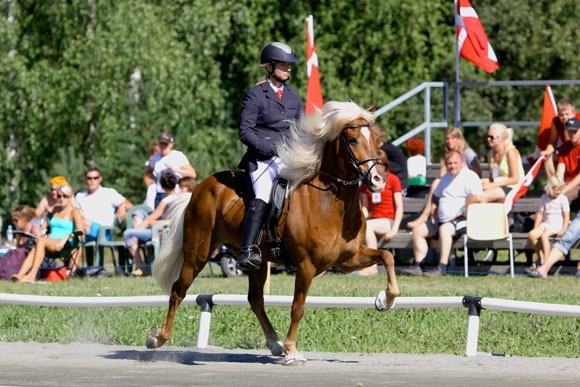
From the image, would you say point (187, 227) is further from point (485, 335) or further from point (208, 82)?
point (208, 82)

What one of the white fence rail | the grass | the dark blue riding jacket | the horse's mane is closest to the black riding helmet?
the dark blue riding jacket

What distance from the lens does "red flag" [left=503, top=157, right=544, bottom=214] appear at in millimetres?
18641

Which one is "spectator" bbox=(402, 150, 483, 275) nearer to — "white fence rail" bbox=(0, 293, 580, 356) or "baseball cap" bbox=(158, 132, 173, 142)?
"baseball cap" bbox=(158, 132, 173, 142)

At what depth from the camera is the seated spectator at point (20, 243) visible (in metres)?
20.2

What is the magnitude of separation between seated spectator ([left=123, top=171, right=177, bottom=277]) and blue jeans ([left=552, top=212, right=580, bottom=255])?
18.2 feet

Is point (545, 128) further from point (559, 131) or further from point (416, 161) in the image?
point (416, 161)

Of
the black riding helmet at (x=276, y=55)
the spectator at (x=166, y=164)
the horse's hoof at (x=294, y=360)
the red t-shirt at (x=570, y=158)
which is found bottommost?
the horse's hoof at (x=294, y=360)

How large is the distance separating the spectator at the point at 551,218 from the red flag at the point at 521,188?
481mm

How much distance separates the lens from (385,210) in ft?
63.1

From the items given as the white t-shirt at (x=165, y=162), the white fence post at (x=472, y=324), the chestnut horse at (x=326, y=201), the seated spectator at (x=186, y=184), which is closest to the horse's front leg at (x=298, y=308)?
the chestnut horse at (x=326, y=201)

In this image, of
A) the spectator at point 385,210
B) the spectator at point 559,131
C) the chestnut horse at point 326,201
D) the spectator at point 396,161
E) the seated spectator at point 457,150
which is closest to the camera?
the chestnut horse at point 326,201

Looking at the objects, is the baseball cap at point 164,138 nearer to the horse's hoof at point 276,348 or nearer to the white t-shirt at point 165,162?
the white t-shirt at point 165,162

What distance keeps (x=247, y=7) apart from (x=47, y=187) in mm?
13461

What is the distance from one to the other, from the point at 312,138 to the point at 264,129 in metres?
0.54
